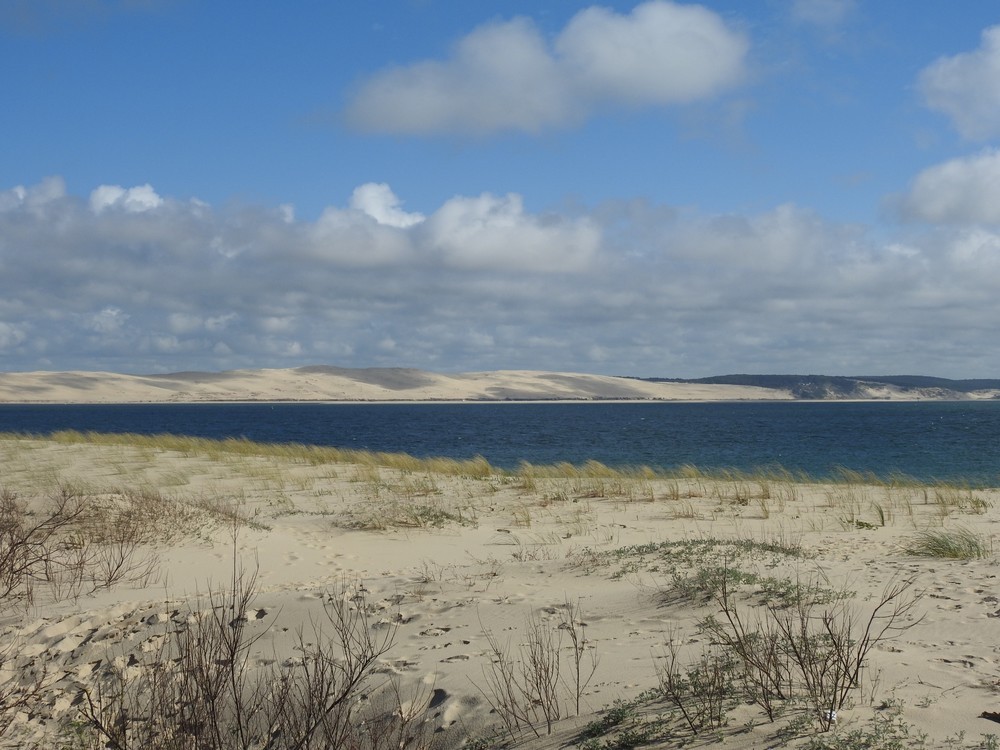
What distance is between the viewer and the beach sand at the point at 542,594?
16.6 ft

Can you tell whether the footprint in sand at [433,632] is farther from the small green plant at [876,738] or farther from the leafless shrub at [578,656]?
the small green plant at [876,738]

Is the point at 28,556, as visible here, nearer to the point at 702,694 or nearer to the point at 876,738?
the point at 702,694

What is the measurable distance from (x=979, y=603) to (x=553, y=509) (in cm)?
971

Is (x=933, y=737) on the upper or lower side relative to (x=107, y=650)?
upper

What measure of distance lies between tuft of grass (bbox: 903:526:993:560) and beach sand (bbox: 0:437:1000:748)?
0.68ft

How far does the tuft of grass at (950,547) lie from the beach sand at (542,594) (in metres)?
0.21

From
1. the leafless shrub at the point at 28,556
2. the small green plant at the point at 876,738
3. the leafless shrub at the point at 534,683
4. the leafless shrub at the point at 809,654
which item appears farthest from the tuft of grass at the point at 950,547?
the leafless shrub at the point at 28,556

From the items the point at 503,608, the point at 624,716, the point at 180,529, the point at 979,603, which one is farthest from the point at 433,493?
the point at 624,716

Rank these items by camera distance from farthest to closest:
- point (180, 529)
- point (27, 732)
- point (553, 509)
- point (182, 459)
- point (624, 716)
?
point (182, 459) < point (553, 509) < point (180, 529) < point (27, 732) < point (624, 716)

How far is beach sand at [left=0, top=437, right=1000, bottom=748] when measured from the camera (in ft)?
16.6

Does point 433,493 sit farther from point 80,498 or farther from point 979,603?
point 979,603

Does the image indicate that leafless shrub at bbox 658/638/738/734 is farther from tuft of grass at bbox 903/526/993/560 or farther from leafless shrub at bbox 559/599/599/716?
tuft of grass at bbox 903/526/993/560

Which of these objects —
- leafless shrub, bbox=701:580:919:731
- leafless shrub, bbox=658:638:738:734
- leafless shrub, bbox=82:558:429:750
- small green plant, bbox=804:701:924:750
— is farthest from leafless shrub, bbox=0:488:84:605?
small green plant, bbox=804:701:924:750

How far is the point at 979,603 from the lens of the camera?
24.5 ft
